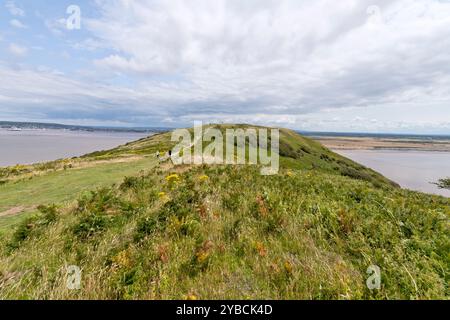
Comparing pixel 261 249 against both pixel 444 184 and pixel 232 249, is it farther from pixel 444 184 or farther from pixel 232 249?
pixel 444 184

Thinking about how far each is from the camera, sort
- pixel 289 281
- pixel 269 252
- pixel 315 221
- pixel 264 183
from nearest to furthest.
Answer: pixel 289 281 < pixel 269 252 < pixel 315 221 < pixel 264 183

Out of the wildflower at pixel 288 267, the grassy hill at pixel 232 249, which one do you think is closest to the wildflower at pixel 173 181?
the grassy hill at pixel 232 249

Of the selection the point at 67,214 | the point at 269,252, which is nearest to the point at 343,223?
the point at 269,252

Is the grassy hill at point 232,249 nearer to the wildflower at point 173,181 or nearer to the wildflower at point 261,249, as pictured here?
the wildflower at point 261,249

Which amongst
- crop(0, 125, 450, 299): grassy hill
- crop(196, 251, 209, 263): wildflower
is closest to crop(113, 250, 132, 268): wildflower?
crop(0, 125, 450, 299): grassy hill

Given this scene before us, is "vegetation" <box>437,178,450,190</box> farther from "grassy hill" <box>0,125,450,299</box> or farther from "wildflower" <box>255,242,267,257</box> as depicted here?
"wildflower" <box>255,242,267,257</box>

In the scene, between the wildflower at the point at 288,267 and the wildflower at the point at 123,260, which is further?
the wildflower at the point at 123,260

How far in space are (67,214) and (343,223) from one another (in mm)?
7967

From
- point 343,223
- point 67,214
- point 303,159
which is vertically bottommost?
point 303,159

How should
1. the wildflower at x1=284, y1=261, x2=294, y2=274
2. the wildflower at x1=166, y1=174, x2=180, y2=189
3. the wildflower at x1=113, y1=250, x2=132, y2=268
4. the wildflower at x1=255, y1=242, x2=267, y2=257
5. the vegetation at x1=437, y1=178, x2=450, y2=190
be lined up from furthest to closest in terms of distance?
1. the vegetation at x1=437, y1=178, x2=450, y2=190
2. the wildflower at x1=166, y1=174, x2=180, y2=189
3. the wildflower at x1=255, y1=242, x2=267, y2=257
4. the wildflower at x1=113, y1=250, x2=132, y2=268
5. the wildflower at x1=284, y1=261, x2=294, y2=274

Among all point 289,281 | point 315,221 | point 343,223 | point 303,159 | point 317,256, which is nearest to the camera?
point 289,281
